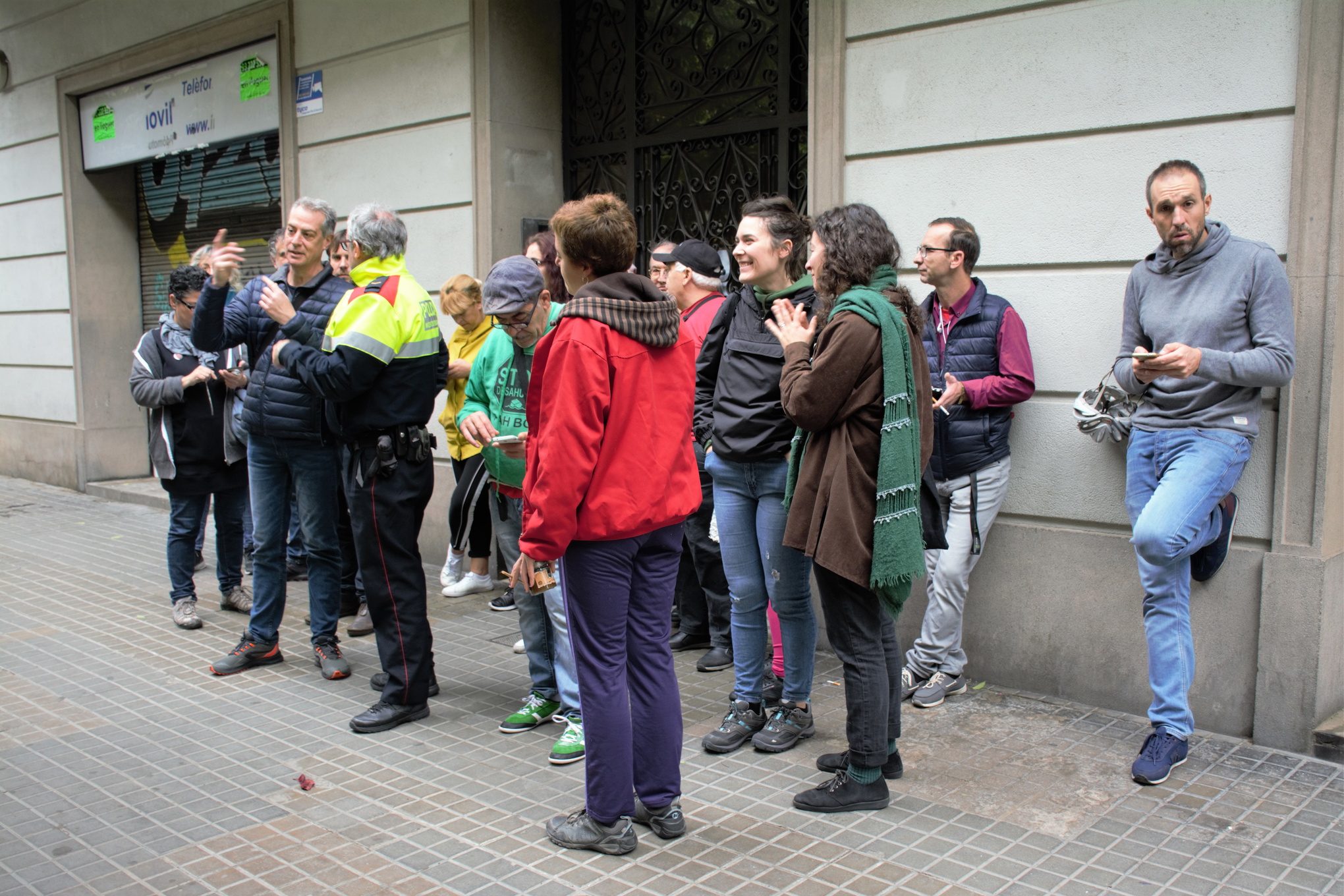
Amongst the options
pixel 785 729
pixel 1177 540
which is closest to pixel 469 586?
pixel 785 729

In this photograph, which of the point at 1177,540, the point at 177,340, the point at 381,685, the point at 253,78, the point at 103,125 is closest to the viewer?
the point at 1177,540

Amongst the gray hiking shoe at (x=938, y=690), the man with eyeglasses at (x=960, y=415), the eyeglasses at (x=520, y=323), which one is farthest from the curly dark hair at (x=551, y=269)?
the gray hiking shoe at (x=938, y=690)

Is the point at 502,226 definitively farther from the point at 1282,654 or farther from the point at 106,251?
the point at 106,251

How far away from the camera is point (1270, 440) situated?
4320 millimetres

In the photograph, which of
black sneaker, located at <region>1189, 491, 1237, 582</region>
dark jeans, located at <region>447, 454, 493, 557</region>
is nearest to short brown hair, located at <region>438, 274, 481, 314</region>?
dark jeans, located at <region>447, 454, 493, 557</region>

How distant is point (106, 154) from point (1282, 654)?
11190 mm

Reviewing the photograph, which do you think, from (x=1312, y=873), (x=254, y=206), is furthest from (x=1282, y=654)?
(x=254, y=206)

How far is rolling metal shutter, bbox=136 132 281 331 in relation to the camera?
10.0 metres

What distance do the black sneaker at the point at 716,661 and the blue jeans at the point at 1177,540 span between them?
1967 mm

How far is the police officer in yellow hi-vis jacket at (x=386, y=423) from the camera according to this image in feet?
14.6

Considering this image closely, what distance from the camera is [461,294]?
6.39m

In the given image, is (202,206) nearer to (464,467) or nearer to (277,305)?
(464,467)

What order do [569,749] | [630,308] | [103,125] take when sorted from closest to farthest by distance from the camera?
[630,308], [569,749], [103,125]

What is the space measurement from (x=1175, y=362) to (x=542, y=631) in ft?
8.55
